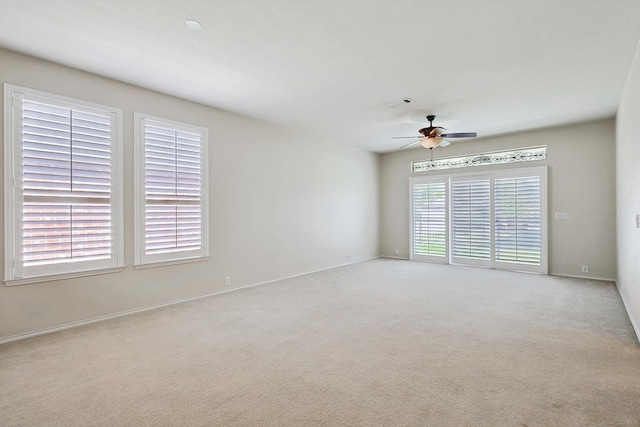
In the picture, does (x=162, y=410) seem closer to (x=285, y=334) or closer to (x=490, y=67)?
(x=285, y=334)

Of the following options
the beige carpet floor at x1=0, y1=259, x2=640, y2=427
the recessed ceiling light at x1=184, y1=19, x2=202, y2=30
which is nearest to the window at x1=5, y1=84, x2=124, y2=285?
the beige carpet floor at x1=0, y1=259, x2=640, y2=427

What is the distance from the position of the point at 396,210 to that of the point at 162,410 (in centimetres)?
707

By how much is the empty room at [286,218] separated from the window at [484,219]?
7cm

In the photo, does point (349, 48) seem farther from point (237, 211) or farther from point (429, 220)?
point (429, 220)

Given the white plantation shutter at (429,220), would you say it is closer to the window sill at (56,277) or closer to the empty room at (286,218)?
the empty room at (286,218)

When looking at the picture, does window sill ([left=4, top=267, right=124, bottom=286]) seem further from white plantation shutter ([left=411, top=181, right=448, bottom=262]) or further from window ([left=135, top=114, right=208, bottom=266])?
white plantation shutter ([left=411, top=181, right=448, bottom=262])

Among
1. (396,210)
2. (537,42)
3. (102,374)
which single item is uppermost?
(537,42)

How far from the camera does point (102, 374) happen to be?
2.51 m

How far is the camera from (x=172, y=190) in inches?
173

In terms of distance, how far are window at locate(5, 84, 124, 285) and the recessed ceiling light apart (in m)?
1.76

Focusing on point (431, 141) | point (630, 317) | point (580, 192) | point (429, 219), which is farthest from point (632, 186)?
point (429, 219)

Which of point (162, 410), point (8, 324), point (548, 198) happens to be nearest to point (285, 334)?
point (162, 410)

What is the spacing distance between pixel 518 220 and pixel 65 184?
7.24 m

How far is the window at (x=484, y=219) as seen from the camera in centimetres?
627
